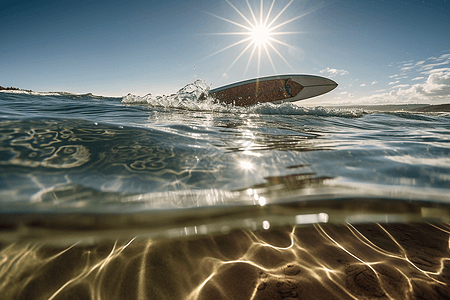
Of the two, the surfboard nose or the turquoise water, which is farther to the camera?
the surfboard nose

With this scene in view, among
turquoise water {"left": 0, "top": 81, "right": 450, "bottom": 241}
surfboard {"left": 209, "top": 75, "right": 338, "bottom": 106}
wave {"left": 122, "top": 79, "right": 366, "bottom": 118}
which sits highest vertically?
surfboard {"left": 209, "top": 75, "right": 338, "bottom": 106}

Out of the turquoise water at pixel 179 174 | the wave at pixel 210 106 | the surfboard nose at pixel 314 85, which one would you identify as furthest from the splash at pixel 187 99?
the turquoise water at pixel 179 174

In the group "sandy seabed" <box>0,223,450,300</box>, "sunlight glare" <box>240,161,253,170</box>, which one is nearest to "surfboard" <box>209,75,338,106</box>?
"sunlight glare" <box>240,161,253,170</box>

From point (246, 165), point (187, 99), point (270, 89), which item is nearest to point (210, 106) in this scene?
point (187, 99)

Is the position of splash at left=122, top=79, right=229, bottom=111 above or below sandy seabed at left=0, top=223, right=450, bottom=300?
above

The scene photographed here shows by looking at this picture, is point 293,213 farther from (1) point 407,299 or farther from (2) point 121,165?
(2) point 121,165

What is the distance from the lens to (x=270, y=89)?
10.3 meters

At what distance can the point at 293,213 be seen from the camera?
A: 116 centimetres

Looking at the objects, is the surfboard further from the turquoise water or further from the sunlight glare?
the sunlight glare

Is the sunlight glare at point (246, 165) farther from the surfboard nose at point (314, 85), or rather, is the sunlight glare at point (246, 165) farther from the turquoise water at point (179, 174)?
the surfboard nose at point (314, 85)

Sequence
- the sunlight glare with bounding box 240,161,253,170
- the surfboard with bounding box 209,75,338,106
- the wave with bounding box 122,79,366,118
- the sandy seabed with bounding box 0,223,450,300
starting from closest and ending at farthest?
the sandy seabed with bounding box 0,223,450,300
the sunlight glare with bounding box 240,161,253,170
the wave with bounding box 122,79,366,118
the surfboard with bounding box 209,75,338,106

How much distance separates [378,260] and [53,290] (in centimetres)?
133

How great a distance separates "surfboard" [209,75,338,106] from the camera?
10.2 meters

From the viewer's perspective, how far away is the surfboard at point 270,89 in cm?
1023
